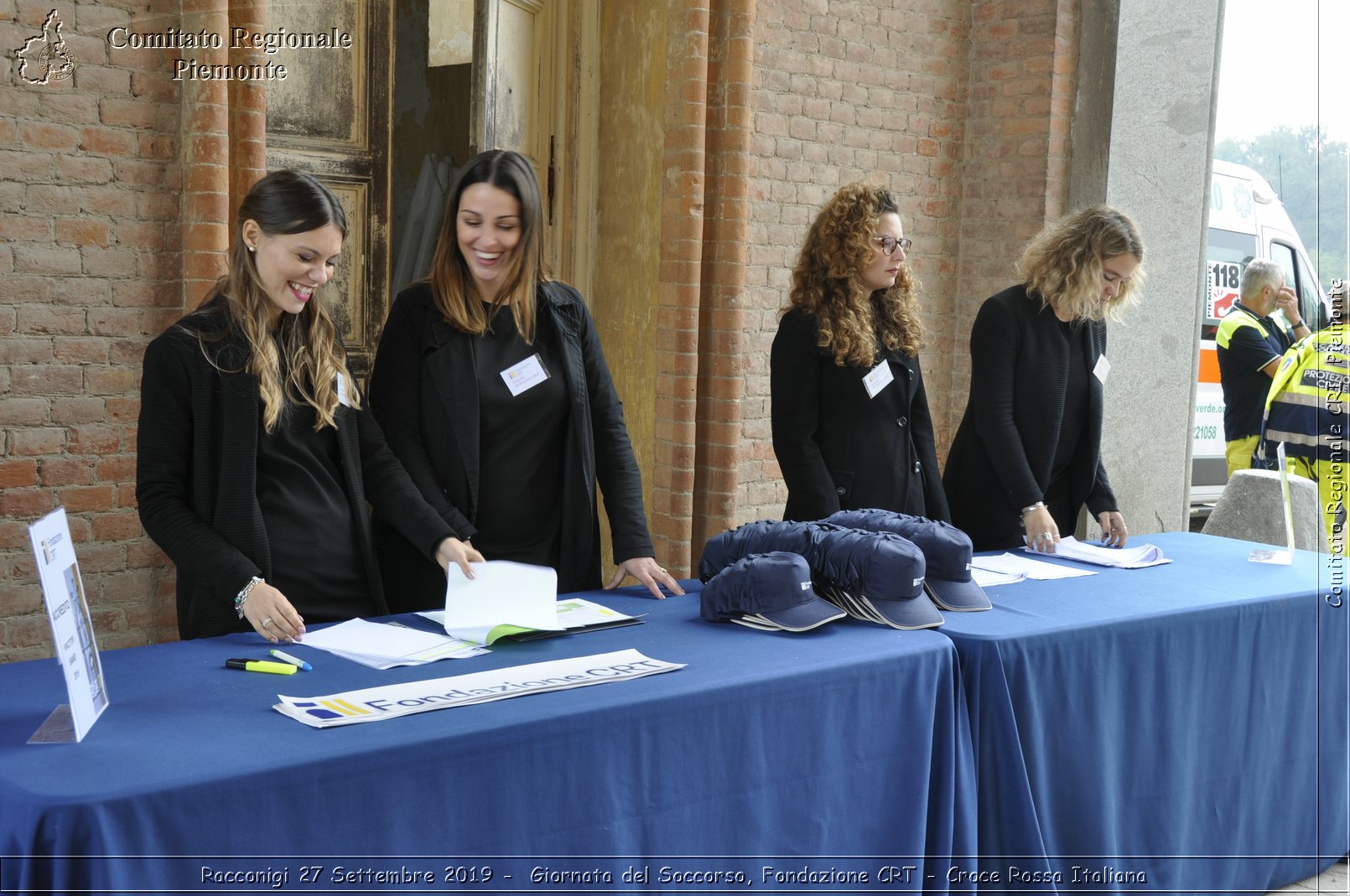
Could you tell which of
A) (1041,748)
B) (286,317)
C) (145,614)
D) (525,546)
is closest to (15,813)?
(286,317)

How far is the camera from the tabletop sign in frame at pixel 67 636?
4.94 ft

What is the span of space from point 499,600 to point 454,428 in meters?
0.54

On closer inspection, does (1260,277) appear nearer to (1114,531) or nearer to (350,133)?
(1114,531)

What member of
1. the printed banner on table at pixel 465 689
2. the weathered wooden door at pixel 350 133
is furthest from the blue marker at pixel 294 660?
the weathered wooden door at pixel 350 133

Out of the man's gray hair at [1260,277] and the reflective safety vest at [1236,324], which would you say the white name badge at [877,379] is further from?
the man's gray hair at [1260,277]

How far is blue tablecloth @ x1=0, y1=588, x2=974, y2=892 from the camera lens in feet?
4.61

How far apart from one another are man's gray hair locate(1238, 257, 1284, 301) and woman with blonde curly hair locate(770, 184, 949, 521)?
12.8 feet

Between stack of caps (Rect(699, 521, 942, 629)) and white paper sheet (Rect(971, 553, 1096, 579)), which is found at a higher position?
stack of caps (Rect(699, 521, 942, 629))

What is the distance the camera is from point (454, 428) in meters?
2.53

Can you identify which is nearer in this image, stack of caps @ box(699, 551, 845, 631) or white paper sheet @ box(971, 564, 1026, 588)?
stack of caps @ box(699, 551, 845, 631)

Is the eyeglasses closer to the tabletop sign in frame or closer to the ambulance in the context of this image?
the tabletop sign in frame

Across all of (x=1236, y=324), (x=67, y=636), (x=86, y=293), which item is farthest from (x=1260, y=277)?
(x=67, y=636)

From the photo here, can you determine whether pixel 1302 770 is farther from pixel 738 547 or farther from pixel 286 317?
pixel 286 317

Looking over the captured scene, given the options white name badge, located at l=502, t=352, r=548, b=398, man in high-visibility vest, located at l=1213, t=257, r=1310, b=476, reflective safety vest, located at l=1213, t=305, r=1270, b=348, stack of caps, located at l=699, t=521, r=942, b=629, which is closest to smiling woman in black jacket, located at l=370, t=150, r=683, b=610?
white name badge, located at l=502, t=352, r=548, b=398
